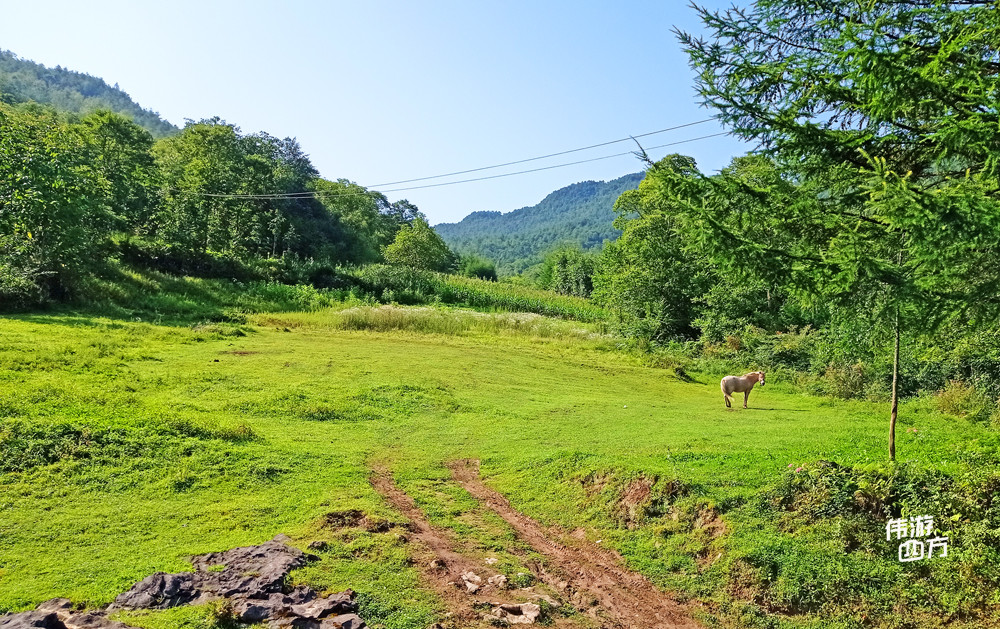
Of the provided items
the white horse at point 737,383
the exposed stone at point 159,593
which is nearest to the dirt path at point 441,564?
the exposed stone at point 159,593

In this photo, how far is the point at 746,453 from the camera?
924cm

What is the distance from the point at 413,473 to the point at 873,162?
737 cm

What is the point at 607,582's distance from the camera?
653 cm

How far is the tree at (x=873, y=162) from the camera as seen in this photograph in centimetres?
527

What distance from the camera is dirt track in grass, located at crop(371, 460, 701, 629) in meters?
5.77

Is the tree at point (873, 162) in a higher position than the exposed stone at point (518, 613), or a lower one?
higher

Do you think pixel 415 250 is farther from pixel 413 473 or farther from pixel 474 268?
pixel 413 473

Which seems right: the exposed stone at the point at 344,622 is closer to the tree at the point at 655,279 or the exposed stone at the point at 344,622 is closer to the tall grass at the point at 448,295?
the tree at the point at 655,279

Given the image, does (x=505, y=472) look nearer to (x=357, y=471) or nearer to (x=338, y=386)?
(x=357, y=471)

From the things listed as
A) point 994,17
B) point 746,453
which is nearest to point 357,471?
point 746,453

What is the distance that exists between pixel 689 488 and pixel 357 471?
4.86 m

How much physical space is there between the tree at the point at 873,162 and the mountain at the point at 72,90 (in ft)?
539

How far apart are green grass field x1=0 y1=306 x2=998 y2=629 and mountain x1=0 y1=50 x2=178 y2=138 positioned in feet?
513

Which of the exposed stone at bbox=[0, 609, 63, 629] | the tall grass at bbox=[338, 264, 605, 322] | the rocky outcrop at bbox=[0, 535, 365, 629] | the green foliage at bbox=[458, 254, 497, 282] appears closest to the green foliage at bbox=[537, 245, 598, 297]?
the green foliage at bbox=[458, 254, 497, 282]
